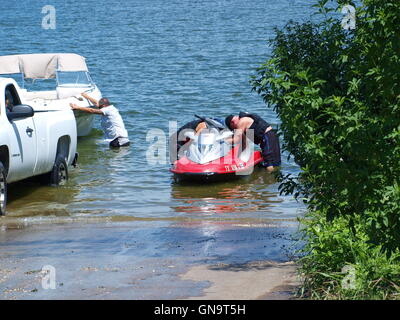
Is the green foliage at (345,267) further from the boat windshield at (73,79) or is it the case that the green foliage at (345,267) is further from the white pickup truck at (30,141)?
the boat windshield at (73,79)

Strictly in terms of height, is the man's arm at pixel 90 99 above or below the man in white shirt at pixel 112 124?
above

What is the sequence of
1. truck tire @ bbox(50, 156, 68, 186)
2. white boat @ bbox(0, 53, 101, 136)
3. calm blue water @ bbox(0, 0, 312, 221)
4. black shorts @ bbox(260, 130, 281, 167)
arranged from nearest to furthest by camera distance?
1. calm blue water @ bbox(0, 0, 312, 221)
2. truck tire @ bbox(50, 156, 68, 186)
3. black shorts @ bbox(260, 130, 281, 167)
4. white boat @ bbox(0, 53, 101, 136)

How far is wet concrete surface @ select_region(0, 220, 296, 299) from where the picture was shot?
6.83 m

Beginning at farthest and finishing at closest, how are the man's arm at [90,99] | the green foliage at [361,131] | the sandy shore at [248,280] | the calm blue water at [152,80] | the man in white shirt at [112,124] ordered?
the man's arm at [90,99] → the man in white shirt at [112,124] → the calm blue water at [152,80] → the sandy shore at [248,280] → the green foliage at [361,131]

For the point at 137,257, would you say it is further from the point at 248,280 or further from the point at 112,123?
the point at 112,123

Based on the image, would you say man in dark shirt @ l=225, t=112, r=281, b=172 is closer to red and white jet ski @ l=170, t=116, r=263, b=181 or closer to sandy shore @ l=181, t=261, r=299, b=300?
red and white jet ski @ l=170, t=116, r=263, b=181

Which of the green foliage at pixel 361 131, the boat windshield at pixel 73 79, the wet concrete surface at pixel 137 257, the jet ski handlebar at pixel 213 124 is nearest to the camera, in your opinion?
the green foliage at pixel 361 131

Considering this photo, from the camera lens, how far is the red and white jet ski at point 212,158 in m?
15.6

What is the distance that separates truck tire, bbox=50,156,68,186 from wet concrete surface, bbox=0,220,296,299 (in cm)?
328

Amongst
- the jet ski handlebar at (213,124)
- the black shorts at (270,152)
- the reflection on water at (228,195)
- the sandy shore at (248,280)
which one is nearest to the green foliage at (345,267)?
the sandy shore at (248,280)

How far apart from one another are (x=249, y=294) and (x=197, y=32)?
144 ft

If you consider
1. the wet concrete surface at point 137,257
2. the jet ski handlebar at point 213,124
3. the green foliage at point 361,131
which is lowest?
the jet ski handlebar at point 213,124

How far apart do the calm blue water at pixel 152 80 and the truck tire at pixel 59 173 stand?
7.2 inches

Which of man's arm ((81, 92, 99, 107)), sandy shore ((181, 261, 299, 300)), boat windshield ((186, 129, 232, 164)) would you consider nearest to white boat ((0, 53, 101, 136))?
man's arm ((81, 92, 99, 107))
